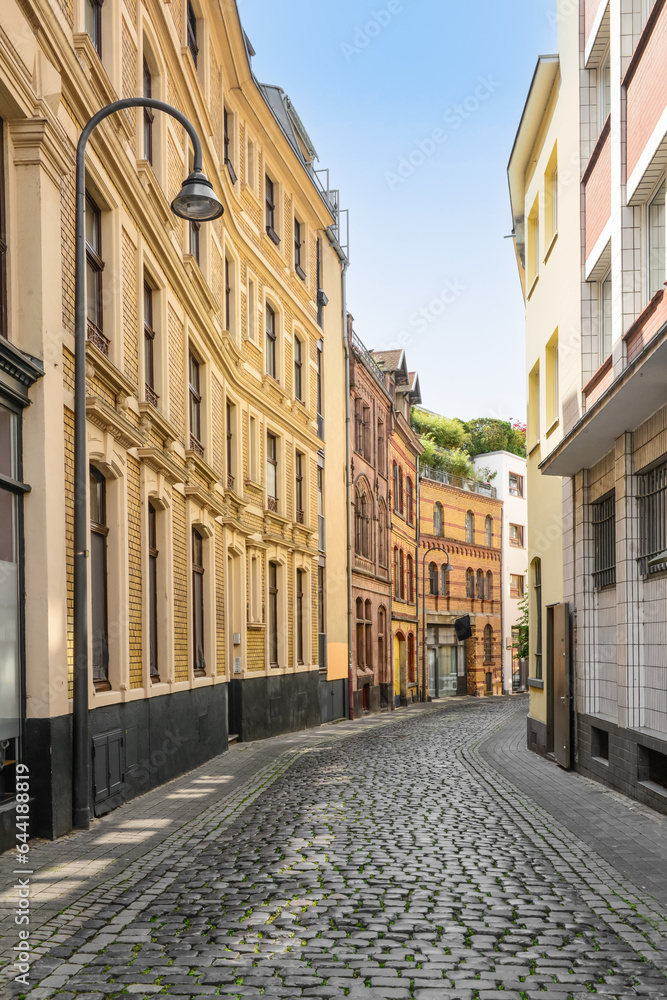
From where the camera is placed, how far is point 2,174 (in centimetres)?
905

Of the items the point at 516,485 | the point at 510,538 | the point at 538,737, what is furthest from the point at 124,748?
the point at 516,485

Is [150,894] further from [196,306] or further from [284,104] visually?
[284,104]

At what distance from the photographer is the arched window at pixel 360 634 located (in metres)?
33.8

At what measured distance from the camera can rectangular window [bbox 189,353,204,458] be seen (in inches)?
677

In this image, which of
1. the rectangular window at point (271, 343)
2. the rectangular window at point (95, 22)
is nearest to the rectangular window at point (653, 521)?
the rectangular window at point (95, 22)

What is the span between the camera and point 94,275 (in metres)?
11.7

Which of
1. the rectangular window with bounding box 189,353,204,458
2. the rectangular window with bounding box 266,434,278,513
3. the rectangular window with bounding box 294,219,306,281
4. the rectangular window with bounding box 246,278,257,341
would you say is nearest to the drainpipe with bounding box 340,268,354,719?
the rectangular window with bounding box 294,219,306,281

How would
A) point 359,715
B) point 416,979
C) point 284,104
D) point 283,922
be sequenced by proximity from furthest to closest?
point 359,715 → point 284,104 → point 283,922 → point 416,979

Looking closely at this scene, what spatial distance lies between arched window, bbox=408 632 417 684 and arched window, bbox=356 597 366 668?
10.4 meters

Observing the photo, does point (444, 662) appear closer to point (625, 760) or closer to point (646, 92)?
point (625, 760)

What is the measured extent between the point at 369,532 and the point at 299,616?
1047cm

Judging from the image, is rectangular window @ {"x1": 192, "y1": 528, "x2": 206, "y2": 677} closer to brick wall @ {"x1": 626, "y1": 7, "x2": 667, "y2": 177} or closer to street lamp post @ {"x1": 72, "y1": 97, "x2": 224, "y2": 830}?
street lamp post @ {"x1": 72, "y1": 97, "x2": 224, "y2": 830}

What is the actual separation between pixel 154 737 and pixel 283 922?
7.02 metres

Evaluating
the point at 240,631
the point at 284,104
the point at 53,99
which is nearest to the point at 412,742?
the point at 240,631
